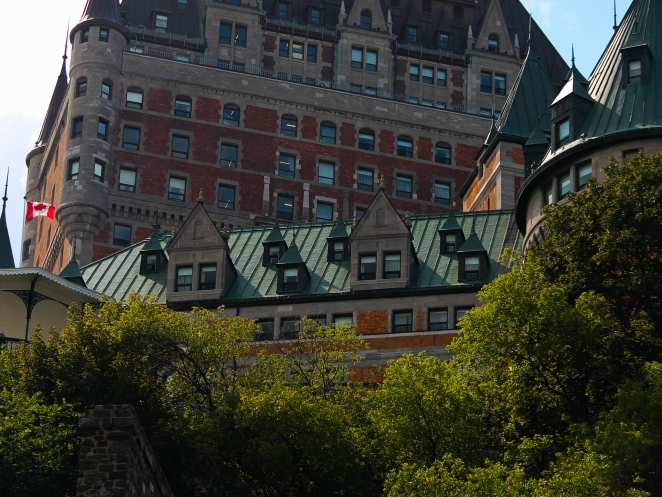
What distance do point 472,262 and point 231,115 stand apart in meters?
38.7

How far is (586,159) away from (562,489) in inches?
899

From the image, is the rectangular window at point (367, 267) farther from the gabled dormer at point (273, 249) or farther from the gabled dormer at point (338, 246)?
the gabled dormer at point (273, 249)

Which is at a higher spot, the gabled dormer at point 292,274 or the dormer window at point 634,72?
the dormer window at point 634,72

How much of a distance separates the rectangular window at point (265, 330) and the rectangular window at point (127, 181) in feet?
111

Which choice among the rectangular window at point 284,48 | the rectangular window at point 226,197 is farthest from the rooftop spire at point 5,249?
the rectangular window at point 284,48

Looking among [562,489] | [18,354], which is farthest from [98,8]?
[562,489]

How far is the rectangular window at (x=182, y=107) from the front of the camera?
101m

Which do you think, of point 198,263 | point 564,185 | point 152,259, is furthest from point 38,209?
point 564,185

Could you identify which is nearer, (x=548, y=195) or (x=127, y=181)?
(x=548, y=195)

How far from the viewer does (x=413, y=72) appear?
11238 cm

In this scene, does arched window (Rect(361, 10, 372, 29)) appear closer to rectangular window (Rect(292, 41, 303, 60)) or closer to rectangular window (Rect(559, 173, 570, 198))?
rectangular window (Rect(292, 41, 303, 60))

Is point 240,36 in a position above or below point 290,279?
above

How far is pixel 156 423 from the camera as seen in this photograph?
4822cm

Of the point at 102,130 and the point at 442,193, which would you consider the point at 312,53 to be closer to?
the point at 442,193
